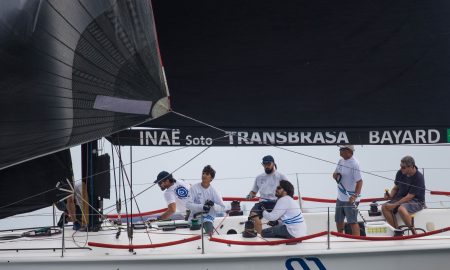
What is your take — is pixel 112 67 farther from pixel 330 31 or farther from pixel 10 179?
pixel 330 31

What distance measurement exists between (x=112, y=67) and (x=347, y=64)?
269cm

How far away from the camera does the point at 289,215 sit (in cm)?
645

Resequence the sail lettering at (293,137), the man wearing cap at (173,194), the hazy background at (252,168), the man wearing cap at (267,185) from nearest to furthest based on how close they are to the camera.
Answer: the sail lettering at (293,137), the man wearing cap at (267,185), the man wearing cap at (173,194), the hazy background at (252,168)

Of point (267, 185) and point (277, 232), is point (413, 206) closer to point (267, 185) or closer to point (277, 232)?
point (267, 185)

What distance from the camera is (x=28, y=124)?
4.45 meters

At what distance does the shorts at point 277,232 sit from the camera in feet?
21.3

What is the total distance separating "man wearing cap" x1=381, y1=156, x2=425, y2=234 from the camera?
7141 mm

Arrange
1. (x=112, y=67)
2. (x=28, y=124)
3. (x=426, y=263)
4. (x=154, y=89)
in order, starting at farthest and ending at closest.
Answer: (x=426, y=263)
(x=154, y=89)
(x=112, y=67)
(x=28, y=124)

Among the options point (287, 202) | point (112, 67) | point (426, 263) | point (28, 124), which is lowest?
point (426, 263)

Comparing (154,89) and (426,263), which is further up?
(154,89)

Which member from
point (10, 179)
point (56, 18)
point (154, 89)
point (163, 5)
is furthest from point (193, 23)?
point (56, 18)

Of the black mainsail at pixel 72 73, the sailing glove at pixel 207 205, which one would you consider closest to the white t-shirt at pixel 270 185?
the sailing glove at pixel 207 205

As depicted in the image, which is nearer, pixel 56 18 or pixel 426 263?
pixel 56 18

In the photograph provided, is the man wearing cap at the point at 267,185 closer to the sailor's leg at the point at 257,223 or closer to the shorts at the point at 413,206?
the sailor's leg at the point at 257,223
